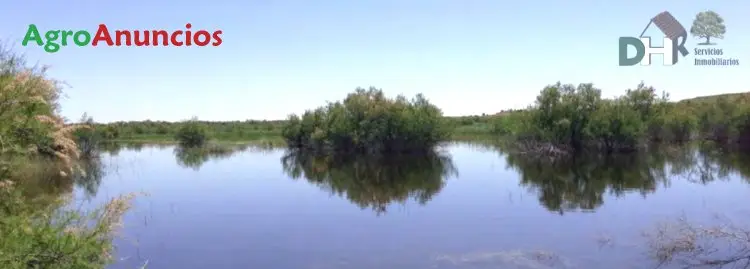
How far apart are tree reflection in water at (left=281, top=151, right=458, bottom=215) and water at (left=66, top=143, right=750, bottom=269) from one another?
4.7 inches

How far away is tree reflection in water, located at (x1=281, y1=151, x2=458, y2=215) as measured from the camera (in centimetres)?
2581

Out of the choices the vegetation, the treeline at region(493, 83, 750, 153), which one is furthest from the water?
→ the treeline at region(493, 83, 750, 153)

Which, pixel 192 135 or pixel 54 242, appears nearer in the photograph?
pixel 54 242

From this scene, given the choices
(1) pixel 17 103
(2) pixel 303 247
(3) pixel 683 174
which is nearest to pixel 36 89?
(1) pixel 17 103

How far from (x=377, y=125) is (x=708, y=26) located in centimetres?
3131

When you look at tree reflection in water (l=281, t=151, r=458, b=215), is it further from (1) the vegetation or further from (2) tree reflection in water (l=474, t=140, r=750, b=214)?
(1) the vegetation

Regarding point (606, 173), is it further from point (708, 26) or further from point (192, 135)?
point (192, 135)

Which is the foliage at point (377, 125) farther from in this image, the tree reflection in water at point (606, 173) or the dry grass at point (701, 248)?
the dry grass at point (701, 248)

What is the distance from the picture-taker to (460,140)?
3103 inches

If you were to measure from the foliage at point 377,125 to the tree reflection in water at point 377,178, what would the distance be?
9.12 m

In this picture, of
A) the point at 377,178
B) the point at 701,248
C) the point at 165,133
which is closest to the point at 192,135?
the point at 165,133

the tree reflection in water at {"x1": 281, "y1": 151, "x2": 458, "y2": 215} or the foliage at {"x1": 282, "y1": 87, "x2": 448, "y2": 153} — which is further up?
the foliage at {"x1": 282, "y1": 87, "x2": 448, "y2": 153}

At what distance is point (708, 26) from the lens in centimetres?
3316

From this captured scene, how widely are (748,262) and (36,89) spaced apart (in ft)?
45.3
